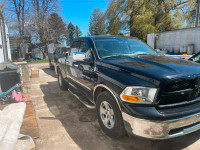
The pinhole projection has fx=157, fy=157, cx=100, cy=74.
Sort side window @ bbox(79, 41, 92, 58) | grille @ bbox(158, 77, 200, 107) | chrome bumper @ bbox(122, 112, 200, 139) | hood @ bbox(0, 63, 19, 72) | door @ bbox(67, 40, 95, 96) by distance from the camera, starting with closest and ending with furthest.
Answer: chrome bumper @ bbox(122, 112, 200, 139) < grille @ bbox(158, 77, 200, 107) < door @ bbox(67, 40, 95, 96) < side window @ bbox(79, 41, 92, 58) < hood @ bbox(0, 63, 19, 72)

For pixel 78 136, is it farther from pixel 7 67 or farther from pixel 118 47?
pixel 7 67

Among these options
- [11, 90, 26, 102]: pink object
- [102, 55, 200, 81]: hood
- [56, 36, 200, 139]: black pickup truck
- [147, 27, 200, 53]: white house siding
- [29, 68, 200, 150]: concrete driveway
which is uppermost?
[147, 27, 200, 53]: white house siding

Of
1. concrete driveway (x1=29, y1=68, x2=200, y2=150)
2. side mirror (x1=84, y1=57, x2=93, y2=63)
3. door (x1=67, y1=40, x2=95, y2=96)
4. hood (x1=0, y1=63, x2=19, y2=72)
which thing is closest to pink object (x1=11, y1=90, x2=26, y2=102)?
concrete driveway (x1=29, y1=68, x2=200, y2=150)

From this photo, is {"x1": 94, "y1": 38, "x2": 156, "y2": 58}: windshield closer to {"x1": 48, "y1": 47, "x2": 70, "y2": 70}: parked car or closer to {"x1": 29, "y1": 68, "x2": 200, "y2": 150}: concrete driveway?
{"x1": 29, "y1": 68, "x2": 200, "y2": 150}: concrete driveway

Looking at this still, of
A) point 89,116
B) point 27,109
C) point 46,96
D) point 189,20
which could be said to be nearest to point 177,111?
point 89,116

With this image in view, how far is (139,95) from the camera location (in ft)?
6.71

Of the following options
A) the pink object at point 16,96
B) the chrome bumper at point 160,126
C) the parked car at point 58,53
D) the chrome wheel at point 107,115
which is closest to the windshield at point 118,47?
the chrome wheel at point 107,115

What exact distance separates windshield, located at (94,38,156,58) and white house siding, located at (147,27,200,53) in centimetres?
1035

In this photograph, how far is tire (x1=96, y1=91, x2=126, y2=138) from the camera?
2.30 m

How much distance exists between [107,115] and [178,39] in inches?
507

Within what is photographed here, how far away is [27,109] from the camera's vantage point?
3.41 m

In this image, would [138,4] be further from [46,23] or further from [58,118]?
[58,118]

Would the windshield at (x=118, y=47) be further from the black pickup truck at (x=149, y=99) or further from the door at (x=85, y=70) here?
the black pickup truck at (x=149, y=99)

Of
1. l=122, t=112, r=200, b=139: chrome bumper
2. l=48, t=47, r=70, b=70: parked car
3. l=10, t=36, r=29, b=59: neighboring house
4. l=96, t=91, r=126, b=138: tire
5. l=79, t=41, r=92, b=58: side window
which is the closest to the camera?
l=122, t=112, r=200, b=139: chrome bumper
